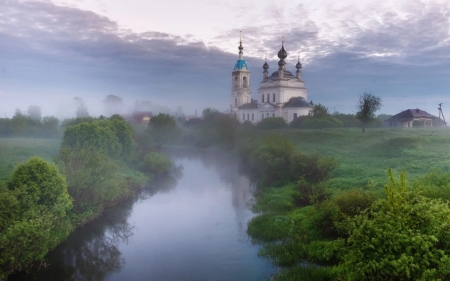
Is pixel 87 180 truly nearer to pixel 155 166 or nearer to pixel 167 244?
pixel 167 244

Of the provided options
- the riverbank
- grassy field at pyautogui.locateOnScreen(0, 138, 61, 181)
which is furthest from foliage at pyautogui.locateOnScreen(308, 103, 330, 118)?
grassy field at pyautogui.locateOnScreen(0, 138, 61, 181)

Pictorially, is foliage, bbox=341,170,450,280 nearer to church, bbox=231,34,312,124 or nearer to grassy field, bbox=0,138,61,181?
grassy field, bbox=0,138,61,181

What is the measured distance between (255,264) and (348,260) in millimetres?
6001

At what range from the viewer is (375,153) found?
3059 cm

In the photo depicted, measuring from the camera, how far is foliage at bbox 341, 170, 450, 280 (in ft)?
26.1

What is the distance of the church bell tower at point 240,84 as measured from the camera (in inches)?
2936

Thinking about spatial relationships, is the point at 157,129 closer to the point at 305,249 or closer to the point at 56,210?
the point at 56,210

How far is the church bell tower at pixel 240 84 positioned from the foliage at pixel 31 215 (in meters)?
60.4

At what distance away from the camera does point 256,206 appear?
22703 millimetres

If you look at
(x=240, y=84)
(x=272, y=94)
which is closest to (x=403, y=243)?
(x=272, y=94)

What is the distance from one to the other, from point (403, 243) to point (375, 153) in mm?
24319

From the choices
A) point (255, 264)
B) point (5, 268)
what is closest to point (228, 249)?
point (255, 264)

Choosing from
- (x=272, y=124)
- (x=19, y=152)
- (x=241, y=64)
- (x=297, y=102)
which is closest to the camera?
(x=19, y=152)

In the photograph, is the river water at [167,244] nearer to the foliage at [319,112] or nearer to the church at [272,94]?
the foliage at [319,112]
